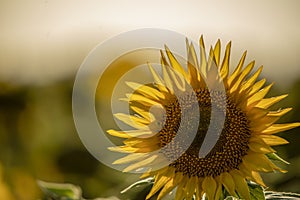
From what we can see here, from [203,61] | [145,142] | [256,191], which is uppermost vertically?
[203,61]

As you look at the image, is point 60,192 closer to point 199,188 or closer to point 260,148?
point 199,188

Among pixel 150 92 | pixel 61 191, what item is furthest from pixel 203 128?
pixel 61 191

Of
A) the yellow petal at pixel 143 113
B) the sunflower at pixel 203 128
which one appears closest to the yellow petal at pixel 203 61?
the sunflower at pixel 203 128

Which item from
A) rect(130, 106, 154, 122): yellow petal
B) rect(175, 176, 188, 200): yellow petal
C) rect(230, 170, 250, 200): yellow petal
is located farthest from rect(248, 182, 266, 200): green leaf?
rect(130, 106, 154, 122): yellow petal

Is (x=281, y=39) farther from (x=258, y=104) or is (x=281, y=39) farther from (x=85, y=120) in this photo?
(x=258, y=104)

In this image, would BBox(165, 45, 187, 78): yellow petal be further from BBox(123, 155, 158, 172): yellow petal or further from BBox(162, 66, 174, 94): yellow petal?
BBox(123, 155, 158, 172): yellow petal

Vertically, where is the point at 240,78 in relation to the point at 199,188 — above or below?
above
